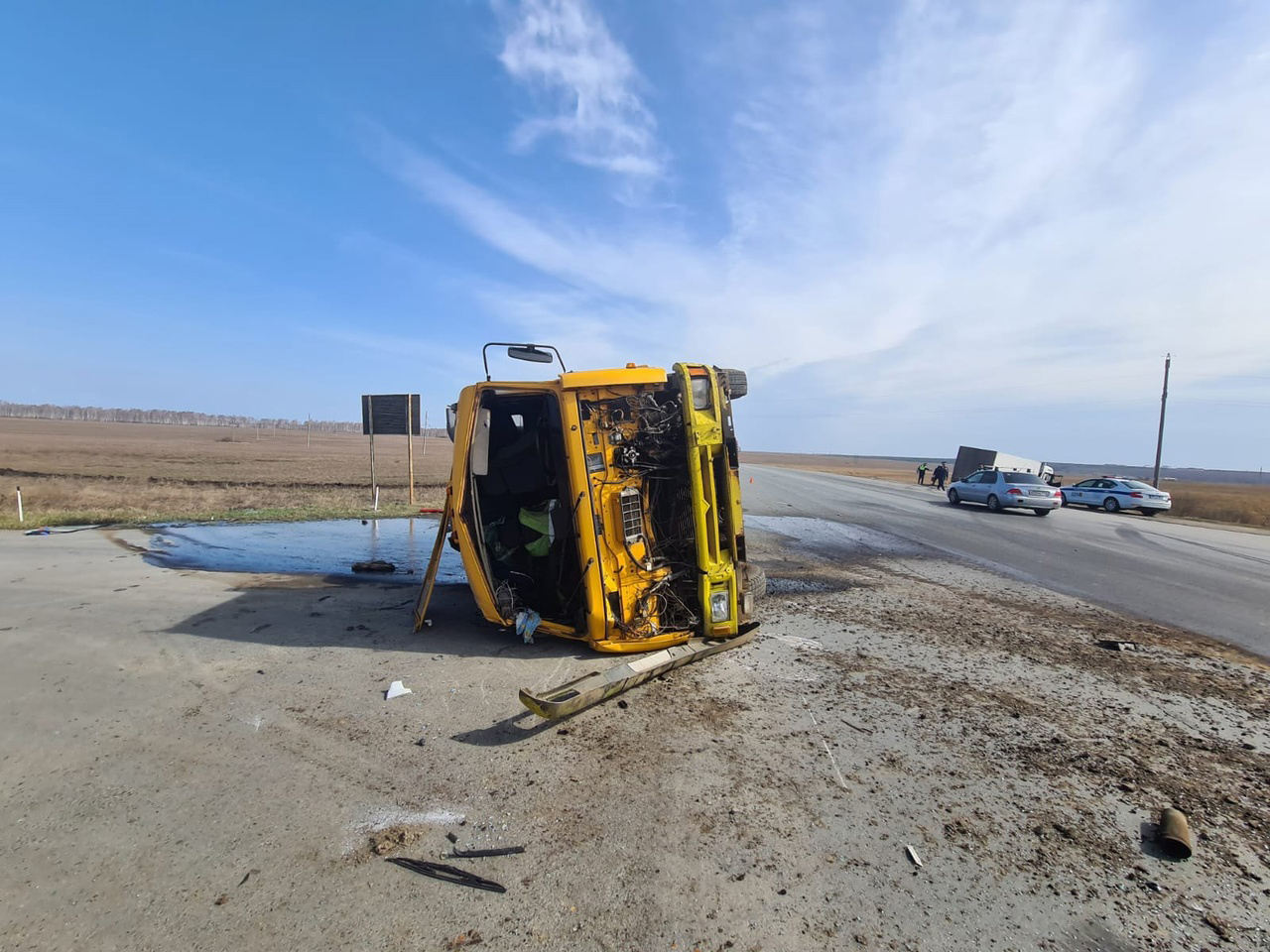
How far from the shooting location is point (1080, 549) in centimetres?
1323

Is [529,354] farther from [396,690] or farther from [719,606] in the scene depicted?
[396,690]

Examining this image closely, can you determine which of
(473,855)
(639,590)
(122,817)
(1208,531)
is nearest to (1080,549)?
(1208,531)

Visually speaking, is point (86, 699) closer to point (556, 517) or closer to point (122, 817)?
point (122, 817)

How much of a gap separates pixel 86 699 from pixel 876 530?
14346mm

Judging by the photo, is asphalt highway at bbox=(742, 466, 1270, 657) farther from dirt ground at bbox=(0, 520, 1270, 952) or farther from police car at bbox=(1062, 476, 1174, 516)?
police car at bbox=(1062, 476, 1174, 516)

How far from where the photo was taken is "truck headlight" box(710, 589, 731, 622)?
5594 millimetres

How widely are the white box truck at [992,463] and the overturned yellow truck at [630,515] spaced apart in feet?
123

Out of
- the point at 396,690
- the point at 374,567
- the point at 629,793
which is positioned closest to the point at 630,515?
the point at 396,690

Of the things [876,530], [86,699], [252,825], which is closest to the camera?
[252,825]

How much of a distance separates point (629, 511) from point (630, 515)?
0.12 feet

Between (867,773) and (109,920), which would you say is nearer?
(109,920)

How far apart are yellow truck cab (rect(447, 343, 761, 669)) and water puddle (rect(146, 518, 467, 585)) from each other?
9.50 feet

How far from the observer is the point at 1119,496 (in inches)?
1036

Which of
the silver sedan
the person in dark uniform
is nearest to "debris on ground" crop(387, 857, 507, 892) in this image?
the silver sedan
